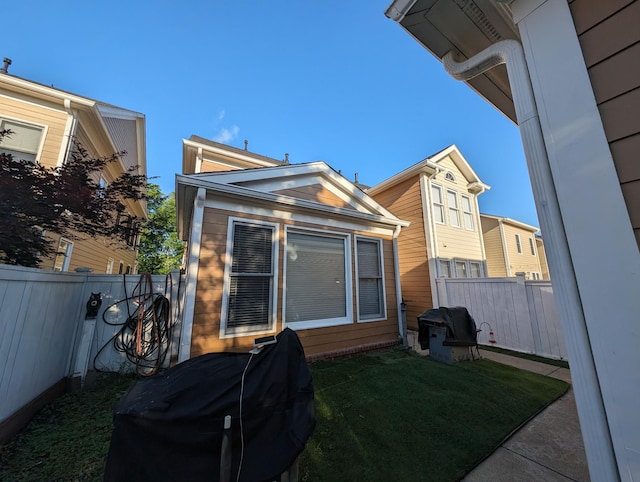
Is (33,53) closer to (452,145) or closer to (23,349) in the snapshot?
(23,349)

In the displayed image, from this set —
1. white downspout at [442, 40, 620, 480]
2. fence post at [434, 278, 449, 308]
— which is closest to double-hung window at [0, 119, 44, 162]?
white downspout at [442, 40, 620, 480]

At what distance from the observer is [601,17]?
122 cm

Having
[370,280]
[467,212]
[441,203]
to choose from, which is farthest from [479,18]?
[467,212]

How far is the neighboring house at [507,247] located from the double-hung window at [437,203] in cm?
575

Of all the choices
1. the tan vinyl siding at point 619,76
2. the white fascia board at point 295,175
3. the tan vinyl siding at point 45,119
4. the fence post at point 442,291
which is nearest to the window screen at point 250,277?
the white fascia board at point 295,175

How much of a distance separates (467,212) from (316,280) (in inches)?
320

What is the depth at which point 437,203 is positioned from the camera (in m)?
8.94

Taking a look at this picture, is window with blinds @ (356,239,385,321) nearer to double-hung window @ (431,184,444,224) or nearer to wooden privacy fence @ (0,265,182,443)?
wooden privacy fence @ (0,265,182,443)

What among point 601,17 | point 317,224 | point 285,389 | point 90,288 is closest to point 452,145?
point 317,224

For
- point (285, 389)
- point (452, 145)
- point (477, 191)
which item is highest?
point (452, 145)

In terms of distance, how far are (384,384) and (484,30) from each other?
13.9 ft

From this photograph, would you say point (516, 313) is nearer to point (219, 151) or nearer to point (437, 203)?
point (437, 203)

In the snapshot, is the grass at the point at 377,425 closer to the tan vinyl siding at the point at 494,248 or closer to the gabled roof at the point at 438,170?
the gabled roof at the point at 438,170

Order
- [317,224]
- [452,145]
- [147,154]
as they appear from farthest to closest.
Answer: [147,154] < [452,145] < [317,224]
